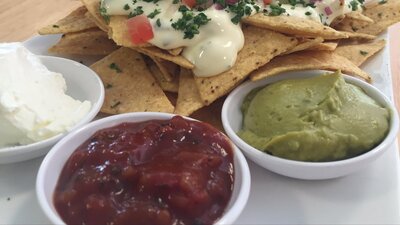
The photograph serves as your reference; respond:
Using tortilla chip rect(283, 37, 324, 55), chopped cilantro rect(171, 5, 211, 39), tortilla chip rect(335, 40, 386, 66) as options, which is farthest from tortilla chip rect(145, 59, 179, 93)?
tortilla chip rect(335, 40, 386, 66)

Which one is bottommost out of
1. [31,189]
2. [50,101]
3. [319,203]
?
[319,203]

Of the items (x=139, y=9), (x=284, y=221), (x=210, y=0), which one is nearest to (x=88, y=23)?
(x=139, y=9)

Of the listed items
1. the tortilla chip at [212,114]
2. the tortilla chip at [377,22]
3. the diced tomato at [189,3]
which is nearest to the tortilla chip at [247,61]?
the tortilla chip at [212,114]

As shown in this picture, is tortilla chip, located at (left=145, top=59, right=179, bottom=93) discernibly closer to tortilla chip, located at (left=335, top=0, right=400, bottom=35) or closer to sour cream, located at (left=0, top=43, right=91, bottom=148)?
sour cream, located at (left=0, top=43, right=91, bottom=148)

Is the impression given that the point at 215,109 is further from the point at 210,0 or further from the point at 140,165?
the point at 140,165

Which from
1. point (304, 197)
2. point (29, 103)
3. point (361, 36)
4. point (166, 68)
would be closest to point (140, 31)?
point (166, 68)

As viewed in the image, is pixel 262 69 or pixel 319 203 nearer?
pixel 319 203

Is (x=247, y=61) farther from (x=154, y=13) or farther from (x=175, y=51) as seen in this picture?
(x=154, y=13)
